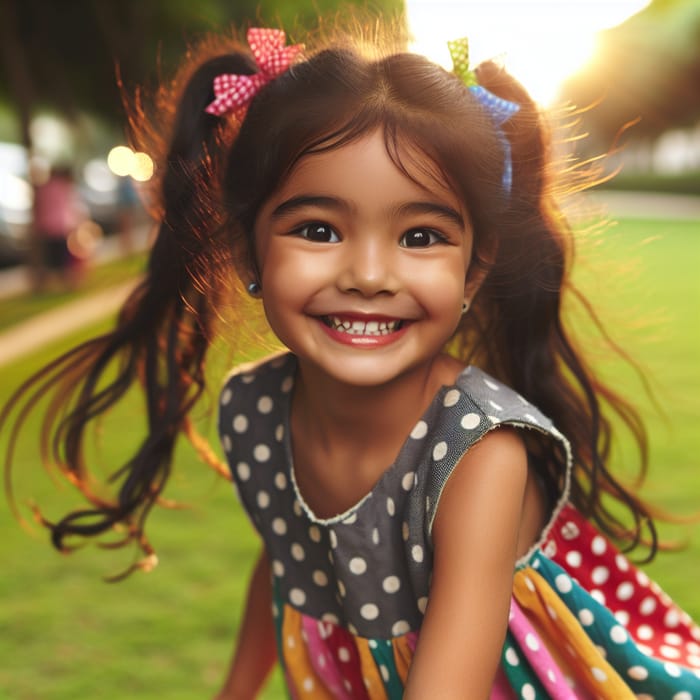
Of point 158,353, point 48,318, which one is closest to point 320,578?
point 158,353

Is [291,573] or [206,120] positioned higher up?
[206,120]

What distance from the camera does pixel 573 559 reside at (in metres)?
1.88

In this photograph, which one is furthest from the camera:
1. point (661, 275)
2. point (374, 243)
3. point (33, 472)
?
point (661, 275)

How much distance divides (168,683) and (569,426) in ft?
4.35

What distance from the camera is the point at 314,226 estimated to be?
1598 millimetres

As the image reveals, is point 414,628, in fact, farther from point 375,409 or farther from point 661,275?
point 661,275

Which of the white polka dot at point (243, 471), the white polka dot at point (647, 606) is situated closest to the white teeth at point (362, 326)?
the white polka dot at point (243, 471)

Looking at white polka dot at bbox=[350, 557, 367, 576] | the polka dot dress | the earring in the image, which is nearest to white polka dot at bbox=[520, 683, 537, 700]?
the polka dot dress

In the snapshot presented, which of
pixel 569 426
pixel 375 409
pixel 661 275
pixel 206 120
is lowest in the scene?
pixel 661 275

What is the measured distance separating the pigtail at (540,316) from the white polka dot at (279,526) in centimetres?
50

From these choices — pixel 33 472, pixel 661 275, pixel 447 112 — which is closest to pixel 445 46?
pixel 447 112

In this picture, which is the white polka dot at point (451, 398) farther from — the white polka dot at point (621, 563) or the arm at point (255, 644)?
the arm at point (255, 644)

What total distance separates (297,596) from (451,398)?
0.54m

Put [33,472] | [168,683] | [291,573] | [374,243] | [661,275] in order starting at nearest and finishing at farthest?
[374,243], [291,573], [168,683], [33,472], [661,275]
